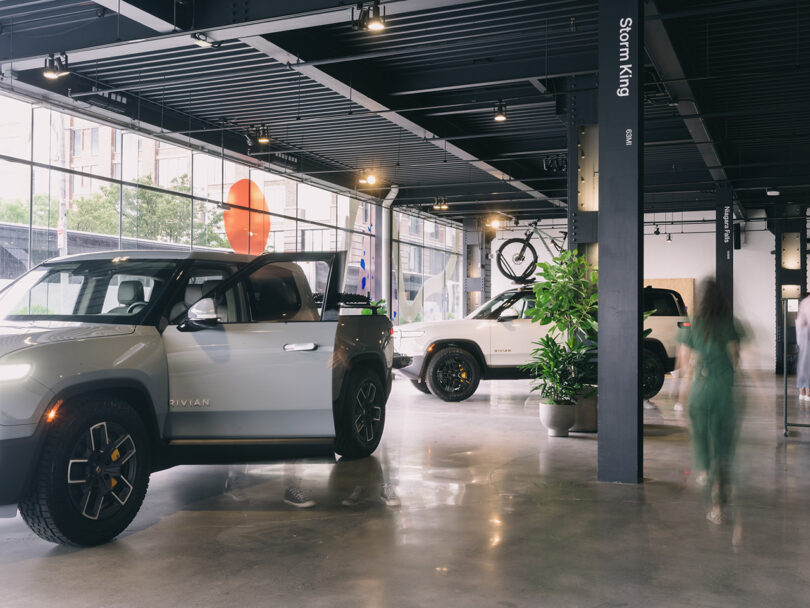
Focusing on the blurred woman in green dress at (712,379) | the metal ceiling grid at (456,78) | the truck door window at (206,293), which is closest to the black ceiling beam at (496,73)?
the metal ceiling grid at (456,78)

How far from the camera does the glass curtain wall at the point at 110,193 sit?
1280cm

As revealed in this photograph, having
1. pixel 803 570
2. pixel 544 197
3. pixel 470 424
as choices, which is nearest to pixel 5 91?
pixel 470 424

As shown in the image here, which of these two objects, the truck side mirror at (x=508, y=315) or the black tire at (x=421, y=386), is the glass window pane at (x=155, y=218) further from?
the truck side mirror at (x=508, y=315)

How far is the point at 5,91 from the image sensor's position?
1222 centimetres

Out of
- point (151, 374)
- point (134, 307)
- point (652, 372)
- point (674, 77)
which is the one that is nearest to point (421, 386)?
point (652, 372)

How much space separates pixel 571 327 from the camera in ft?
29.0

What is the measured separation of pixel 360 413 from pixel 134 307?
7.42 ft

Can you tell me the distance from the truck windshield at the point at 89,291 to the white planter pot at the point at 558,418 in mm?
4898

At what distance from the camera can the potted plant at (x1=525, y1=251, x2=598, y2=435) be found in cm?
875

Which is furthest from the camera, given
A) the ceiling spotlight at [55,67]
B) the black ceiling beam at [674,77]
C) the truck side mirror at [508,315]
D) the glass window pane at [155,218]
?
the glass window pane at [155,218]

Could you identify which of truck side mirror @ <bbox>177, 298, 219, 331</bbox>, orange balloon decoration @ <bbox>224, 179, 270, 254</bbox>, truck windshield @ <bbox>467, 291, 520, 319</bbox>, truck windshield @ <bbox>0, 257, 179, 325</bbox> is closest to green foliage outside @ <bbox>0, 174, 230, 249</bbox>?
orange balloon decoration @ <bbox>224, 179, 270, 254</bbox>

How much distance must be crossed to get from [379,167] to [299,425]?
15.0m

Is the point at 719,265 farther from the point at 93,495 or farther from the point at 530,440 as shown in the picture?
the point at 93,495

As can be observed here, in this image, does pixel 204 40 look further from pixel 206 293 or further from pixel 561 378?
pixel 561 378
